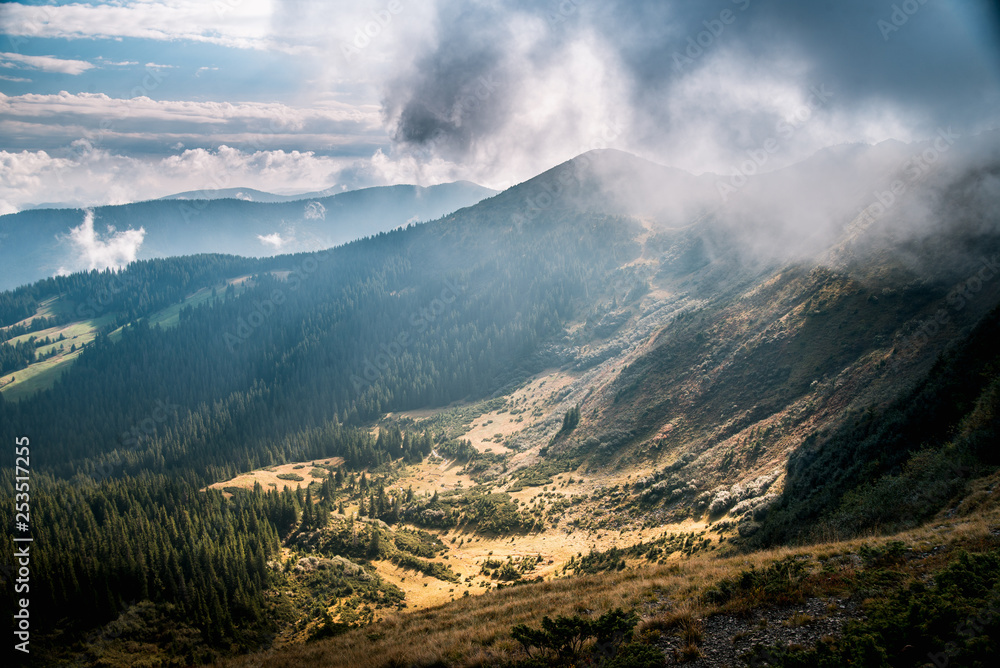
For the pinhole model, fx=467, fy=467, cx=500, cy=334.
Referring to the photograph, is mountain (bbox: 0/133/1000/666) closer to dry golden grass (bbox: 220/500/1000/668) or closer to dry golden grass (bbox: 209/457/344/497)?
dry golden grass (bbox: 220/500/1000/668)

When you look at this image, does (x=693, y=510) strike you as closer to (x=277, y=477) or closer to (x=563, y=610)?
(x=563, y=610)

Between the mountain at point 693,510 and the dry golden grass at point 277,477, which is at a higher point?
the mountain at point 693,510

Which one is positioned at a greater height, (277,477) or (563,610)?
(563,610)

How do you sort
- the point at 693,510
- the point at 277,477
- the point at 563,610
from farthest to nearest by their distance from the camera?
1. the point at 277,477
2. the point at 693,510
3. the point at 563,610

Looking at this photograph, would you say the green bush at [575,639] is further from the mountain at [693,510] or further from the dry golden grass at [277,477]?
the dry golden grass at [277,477]

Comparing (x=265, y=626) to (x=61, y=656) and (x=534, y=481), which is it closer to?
(x=61, y=656)

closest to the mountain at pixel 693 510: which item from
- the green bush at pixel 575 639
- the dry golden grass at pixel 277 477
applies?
the green bush at pixel 575 639

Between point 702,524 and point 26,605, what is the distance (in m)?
64.5

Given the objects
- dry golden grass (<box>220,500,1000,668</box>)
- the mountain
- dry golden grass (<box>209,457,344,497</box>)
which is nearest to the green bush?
the mountain

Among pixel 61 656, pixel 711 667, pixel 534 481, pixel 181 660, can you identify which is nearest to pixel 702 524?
pixel 711 667

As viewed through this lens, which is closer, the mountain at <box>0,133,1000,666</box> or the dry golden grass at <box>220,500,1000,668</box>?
the mountain at <box>0,133,1000,666</box>

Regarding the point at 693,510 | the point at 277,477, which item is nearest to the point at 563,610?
the point at 693,510

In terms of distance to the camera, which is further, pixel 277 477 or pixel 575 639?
pixel 277 477

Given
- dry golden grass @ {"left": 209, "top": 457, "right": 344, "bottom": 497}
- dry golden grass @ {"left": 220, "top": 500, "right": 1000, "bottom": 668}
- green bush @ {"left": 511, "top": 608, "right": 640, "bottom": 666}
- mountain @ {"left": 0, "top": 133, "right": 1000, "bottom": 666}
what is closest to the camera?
green bush @ {"left": 511, "top": 608, "right": 640, "bottom": 666}
